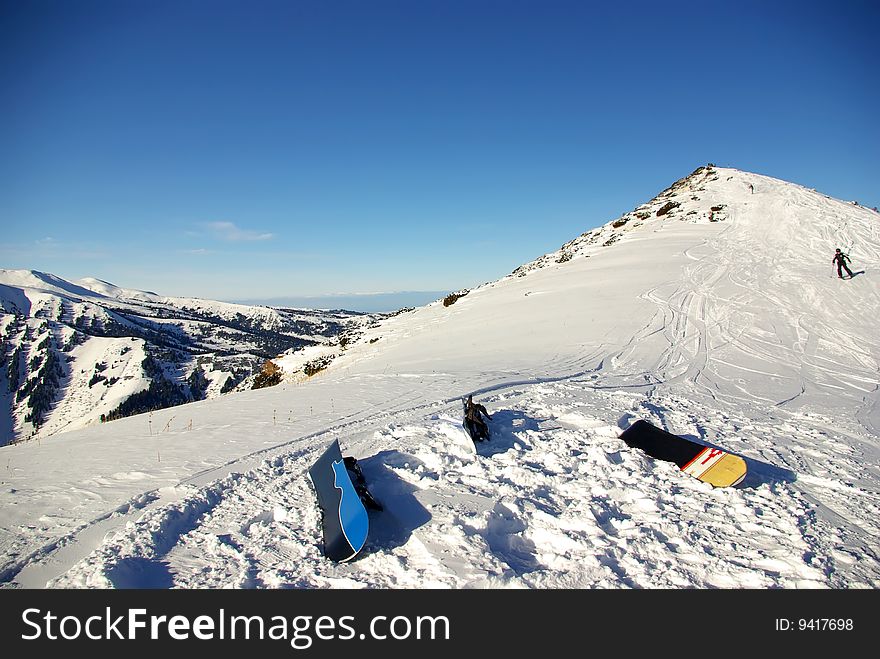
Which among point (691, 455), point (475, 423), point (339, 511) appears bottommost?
point (339, 511)

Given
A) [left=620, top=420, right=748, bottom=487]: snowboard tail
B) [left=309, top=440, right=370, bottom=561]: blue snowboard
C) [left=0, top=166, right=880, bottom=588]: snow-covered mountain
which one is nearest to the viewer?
[left=0, top=166, right=880, bottom=588]: snow-covered mountain

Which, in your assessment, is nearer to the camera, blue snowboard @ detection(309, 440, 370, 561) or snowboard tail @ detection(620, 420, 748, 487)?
blue snowboard @ detection(309, 440, 370, 561)

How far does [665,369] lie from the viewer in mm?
14727

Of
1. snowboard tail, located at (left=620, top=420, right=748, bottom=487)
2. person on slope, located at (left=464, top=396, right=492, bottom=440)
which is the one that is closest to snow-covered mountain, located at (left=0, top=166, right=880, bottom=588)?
snowboard tail, located at (left=620, top=420, right=748, bottom=487)

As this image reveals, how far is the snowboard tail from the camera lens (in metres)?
6.62

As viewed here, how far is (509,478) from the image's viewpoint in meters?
7.07

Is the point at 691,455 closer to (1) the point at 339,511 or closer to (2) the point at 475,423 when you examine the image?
(2) the point at 475,423

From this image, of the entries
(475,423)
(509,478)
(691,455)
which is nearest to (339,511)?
(509,478)

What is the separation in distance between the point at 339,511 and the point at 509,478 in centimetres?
294

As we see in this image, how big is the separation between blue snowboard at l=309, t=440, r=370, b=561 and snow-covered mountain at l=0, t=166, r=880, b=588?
0.21 meters

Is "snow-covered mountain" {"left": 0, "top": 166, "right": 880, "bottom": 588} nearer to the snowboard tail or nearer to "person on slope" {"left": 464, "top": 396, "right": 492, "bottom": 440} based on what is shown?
the snowboard tail

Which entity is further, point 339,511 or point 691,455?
point 691,455

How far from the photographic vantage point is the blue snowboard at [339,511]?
5.11 metres
